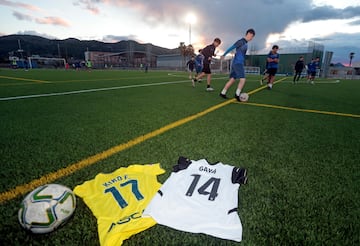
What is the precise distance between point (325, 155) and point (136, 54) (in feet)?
329

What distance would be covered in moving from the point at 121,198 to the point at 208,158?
1.09 meters

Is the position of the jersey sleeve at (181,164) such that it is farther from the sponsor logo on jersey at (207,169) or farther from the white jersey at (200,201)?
the sponsor logo on jersey at (207,169)

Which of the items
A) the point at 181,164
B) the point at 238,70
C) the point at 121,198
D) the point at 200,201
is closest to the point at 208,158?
the point at 181,164

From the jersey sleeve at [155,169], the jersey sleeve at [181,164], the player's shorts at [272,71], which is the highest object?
the player's shorts at [272,71]

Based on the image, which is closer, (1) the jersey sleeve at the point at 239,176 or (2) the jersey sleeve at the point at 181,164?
(1) the jersey sleeve at the point at 239,176

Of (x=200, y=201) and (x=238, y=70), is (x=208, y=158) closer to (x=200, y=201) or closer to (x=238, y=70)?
(x=200, y=201)

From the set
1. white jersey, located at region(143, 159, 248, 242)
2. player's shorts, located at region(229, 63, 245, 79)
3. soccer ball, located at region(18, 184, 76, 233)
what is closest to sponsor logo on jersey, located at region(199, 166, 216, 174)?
white jersey, located at region(143, 159, 248, 242)

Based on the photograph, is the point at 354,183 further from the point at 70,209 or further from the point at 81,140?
the point at 81,140

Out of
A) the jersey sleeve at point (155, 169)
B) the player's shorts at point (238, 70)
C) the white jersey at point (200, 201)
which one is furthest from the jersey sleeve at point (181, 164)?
the player's shorts at point (238, 70)

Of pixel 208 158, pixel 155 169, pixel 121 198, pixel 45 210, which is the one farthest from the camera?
pixel 208 158

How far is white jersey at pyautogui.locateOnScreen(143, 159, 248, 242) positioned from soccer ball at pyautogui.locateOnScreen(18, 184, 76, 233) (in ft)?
1.77

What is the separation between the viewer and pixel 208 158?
2.27 m

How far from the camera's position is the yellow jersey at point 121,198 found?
4.17ft

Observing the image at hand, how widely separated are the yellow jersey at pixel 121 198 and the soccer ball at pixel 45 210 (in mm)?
200
